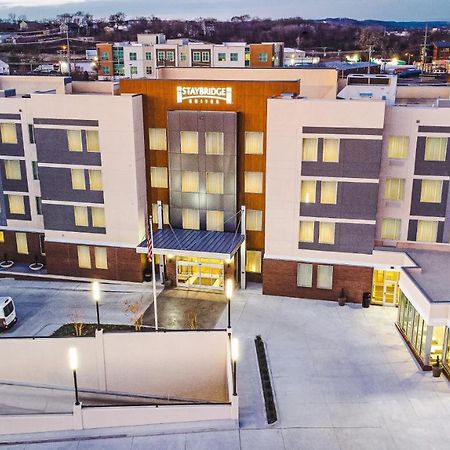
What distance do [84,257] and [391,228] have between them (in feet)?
74.4

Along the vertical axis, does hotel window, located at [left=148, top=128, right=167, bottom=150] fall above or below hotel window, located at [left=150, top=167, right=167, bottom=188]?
above

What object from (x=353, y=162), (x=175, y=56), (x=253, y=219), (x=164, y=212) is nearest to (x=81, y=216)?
(x=164, y=212)

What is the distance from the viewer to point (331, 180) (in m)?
37.1

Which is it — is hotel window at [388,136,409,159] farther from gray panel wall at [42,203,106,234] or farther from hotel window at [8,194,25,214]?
hotel window at [8,194,25,214]

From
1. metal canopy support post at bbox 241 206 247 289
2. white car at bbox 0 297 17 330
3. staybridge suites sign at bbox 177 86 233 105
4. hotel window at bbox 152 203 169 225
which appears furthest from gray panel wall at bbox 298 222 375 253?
white car at bbox 0 297 17 330

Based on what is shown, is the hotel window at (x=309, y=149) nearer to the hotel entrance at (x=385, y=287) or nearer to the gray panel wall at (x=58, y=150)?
the hotel entrance at (x=385, y=287)

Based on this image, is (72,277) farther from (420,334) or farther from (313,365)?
(420,334)

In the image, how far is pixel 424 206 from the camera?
37562 millimetres

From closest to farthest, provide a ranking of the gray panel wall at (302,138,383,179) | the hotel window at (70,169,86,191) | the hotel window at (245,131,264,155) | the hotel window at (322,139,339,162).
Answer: the gray panel wall at (302,138,383,179) < the hotel window at (322,139,339,162) < the hotel window at (245,131,264,155) < the hotel window at (70,169,86,191)

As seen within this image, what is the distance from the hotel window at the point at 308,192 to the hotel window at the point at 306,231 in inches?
60.5

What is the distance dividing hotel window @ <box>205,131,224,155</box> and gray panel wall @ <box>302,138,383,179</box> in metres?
6.14

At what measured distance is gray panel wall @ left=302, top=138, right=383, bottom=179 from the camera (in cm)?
3606

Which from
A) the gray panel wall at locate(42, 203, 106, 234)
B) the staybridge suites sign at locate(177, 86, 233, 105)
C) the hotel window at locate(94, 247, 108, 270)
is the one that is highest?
the staybridge suites sign at locate(177, 86, 233, 105)

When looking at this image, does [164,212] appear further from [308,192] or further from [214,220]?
[308,192]
